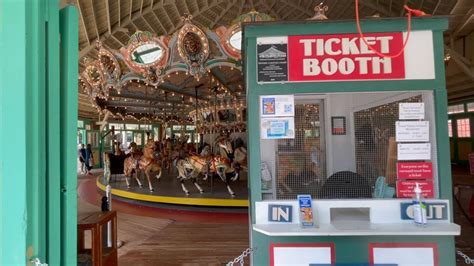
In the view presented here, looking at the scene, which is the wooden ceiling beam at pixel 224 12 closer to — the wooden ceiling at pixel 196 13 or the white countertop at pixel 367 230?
the wooden ceiling at pixel 196 13

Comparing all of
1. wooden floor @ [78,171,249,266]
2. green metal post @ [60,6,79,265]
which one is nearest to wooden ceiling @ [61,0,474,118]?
wooden floor @ [78,171,249,266]

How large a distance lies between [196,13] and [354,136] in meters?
15.4

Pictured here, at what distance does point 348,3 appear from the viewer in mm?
14141

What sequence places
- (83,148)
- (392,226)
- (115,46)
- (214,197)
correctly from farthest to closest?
(115,46) < (83,148) < (214,197) < (392,226)

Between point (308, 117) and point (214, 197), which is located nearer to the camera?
point (308, 117)

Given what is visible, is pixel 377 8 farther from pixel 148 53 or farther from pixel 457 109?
pixel 148 53

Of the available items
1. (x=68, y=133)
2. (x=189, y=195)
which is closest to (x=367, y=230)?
(x=68, y=133)

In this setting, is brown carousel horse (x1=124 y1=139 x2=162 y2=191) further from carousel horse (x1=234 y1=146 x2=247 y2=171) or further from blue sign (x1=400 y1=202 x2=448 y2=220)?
blue sign (x1=400 y1=202 x2=448 y2=220)

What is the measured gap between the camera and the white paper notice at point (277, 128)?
1.88 metres

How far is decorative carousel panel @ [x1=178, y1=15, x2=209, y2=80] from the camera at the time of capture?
5.54 meters

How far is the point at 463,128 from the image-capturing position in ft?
44.2
